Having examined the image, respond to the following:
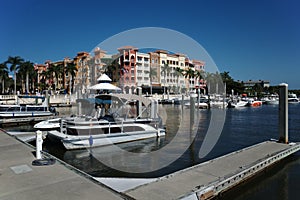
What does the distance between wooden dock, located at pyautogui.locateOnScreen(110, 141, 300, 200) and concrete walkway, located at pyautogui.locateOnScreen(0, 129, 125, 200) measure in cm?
127

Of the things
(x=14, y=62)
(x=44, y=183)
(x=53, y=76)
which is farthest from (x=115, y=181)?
(x=53, y=76)

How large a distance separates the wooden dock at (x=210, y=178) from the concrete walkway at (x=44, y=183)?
4.17ft

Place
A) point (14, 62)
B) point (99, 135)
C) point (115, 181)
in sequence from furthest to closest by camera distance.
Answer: point (14, 62)
point (99, 135)
point (115, 181)

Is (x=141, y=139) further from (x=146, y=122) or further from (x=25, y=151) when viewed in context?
(x=25, y=151)

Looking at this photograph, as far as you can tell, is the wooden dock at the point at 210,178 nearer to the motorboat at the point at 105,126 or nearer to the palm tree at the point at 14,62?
the motorboat at the point at 105,126

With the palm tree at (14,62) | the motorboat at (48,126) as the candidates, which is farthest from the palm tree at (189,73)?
the motorboat at (48,126)

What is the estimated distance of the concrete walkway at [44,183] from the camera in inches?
268

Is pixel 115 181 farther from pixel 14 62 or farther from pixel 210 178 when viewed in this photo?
pixel 14 62

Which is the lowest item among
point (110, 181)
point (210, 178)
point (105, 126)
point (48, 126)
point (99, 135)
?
point (110, 181)

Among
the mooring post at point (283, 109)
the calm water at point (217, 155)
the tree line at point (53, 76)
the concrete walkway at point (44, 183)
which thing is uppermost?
the tree line at point (53, 76)

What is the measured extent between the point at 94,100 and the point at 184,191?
14.8 meters

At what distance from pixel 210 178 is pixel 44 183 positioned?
19.1 feet

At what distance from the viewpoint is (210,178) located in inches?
372

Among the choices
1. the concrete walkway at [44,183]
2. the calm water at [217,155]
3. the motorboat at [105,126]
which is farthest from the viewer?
the motorboat at [105,126]
